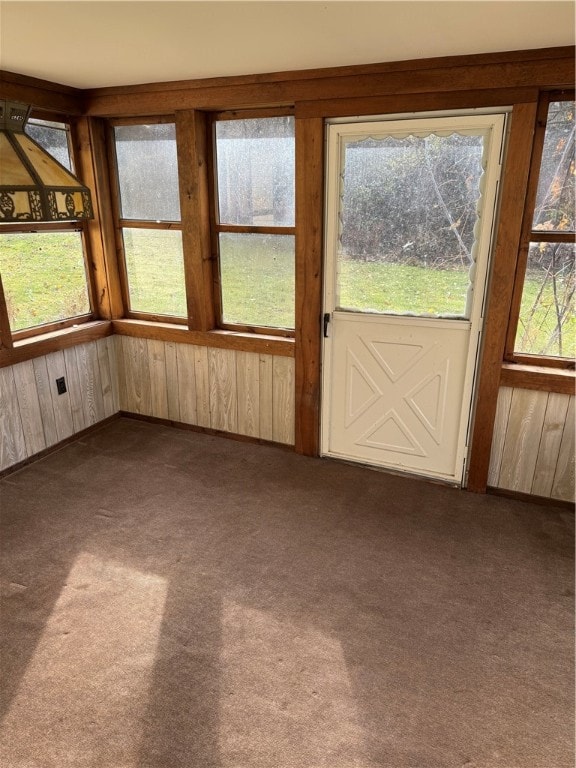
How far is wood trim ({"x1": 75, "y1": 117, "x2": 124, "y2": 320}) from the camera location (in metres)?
3.58

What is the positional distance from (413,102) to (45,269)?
2573 millimetres

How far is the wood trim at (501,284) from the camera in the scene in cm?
256

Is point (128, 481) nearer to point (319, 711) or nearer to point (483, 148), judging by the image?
point (319, 711)

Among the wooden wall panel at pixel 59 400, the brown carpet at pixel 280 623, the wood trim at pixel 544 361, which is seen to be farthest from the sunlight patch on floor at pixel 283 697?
the wooden wall panel at pixel 59 400

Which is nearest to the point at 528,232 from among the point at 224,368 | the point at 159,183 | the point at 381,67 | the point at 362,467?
the point at 381,67

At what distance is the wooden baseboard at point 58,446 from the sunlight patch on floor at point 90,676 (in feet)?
4.05

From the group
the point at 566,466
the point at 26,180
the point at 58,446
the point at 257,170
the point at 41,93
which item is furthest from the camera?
the point at 58,446

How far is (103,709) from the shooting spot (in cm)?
181

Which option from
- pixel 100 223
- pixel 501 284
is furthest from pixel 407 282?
pixel 100 223

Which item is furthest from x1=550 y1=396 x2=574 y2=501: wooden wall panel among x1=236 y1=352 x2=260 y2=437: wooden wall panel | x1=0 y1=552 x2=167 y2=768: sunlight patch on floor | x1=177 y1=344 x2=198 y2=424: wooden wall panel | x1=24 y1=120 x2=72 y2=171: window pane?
x1=24 y1=120 x2=72 y2=171: window pane

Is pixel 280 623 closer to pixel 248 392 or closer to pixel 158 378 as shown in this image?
pixel 248 392

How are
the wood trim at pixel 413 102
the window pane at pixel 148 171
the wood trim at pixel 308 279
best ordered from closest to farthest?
the wood trim at pixel 413 102, the wood trim at pixel 308 279, the window pane at pixel 148 171

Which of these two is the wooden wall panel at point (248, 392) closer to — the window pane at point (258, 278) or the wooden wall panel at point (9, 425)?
the window pane at point (258, 278)

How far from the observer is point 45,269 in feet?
11.5
